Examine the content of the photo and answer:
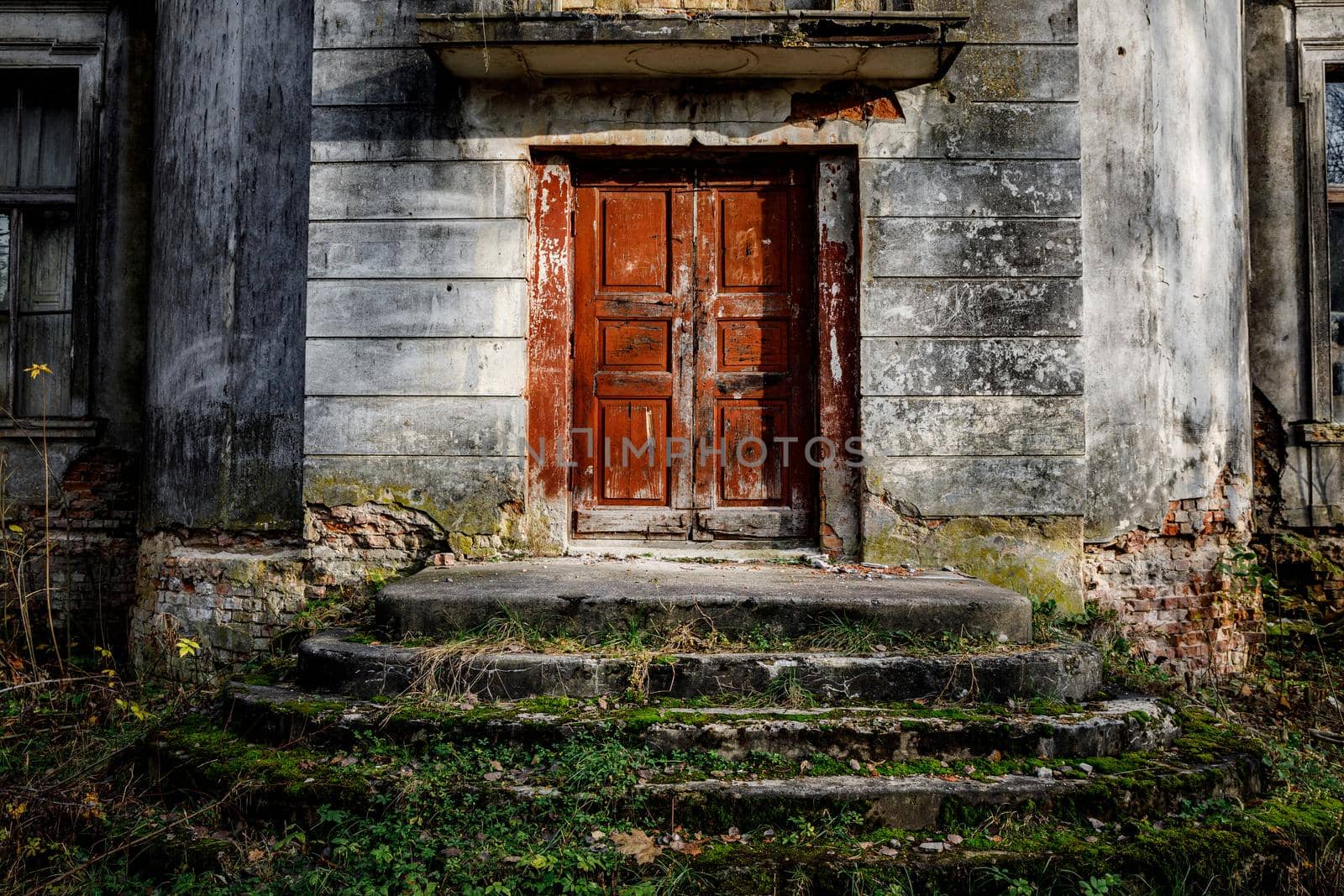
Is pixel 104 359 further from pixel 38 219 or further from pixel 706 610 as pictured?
pixel 706 610

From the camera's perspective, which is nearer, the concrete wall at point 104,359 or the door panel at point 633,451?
the door panel at point 633,451

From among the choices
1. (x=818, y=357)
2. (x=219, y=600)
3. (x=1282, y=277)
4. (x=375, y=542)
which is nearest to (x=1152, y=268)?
(x=1282, y=277)

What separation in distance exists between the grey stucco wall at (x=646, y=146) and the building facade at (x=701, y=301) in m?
0.02

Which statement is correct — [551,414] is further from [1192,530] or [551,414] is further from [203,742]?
[1192,530]

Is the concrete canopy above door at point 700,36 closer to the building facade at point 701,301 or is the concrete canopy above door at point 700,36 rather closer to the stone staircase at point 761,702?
the building facade at point 701,301

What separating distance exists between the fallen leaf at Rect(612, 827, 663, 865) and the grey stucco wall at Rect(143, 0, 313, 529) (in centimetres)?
307

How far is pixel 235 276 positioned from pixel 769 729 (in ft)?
13.2

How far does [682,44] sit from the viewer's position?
4.48 metres

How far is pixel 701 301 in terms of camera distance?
512 centimetres

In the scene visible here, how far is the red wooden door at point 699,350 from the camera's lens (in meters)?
5.11

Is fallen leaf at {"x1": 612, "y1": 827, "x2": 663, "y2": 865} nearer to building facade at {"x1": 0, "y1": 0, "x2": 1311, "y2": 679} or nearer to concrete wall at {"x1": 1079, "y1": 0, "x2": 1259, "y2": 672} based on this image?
building facade at {"x1": 0, "y1": 0, "x2": 1311, "y2": 679}

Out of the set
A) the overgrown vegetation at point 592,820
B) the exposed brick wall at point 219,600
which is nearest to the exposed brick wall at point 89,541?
the exposed brick wall at point 219,600

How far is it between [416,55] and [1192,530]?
5113 millimetres

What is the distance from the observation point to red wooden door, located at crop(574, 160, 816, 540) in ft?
16.8
